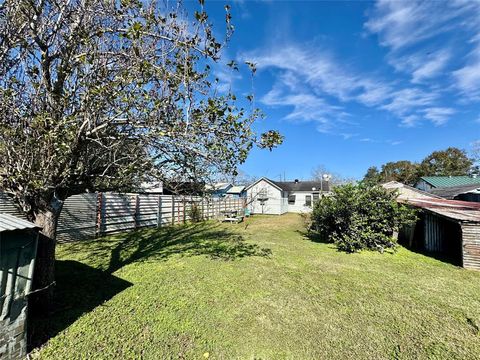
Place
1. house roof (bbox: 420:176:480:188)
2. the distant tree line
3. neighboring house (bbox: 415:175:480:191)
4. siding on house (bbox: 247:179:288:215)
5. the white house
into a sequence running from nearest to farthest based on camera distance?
siding on house (bbox: 247:179:288:215), the white house, neighboring house (bbox: 415:175:480:191), house roof (bbox: 420:176:480:188), the distant tree line

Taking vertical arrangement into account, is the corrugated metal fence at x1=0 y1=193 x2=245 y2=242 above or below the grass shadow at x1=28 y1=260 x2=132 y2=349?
above

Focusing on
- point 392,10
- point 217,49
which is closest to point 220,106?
point 217,49

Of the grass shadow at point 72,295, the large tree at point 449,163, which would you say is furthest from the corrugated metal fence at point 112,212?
the large tree at point 449,163

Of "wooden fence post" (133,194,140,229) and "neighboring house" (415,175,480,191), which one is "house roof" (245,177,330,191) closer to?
"neighboring house" (415,175,480,191)

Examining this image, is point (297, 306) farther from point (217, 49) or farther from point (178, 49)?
point (178, 49)

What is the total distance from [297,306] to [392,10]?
7.68 metres

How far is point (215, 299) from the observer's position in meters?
4.53

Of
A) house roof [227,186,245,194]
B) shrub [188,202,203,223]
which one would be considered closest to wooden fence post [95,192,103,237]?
shrub [188,202,203,223]

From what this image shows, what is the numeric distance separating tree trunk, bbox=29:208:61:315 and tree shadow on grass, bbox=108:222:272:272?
2.09 metres

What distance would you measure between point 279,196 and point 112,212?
18568 millimetres

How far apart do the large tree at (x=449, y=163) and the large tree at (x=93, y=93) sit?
5229 cm

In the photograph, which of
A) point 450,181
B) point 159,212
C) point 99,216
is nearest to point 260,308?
point 99,216

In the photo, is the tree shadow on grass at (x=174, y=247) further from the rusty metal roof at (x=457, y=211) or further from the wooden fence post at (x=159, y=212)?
the rusty metal roof at (x=457, y=211)

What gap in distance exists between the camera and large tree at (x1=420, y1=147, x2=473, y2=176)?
41.8 meters
